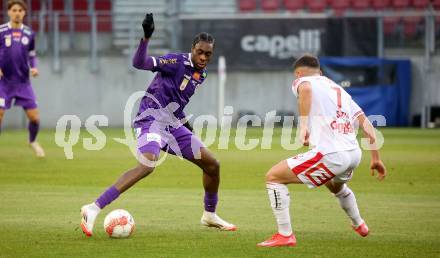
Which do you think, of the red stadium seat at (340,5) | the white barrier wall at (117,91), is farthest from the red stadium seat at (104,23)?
the red stadium seat at (340,5)

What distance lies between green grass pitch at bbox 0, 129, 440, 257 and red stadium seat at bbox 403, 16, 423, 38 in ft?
38.0

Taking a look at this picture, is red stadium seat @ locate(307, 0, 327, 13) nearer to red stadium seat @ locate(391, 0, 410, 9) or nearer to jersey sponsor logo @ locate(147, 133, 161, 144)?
red stadium seat @ locate(391, 0, 410, 9)

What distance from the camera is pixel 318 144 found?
896cm

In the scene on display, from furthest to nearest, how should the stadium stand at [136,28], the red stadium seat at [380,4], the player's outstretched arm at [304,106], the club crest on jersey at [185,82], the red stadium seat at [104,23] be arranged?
the red stadium seat at [380,4] → the red stadium seat at [104,23] → the stadium stand at [136,28] → the club crest on jersey at [185,82] → the player's outstretched arm at [304,106]

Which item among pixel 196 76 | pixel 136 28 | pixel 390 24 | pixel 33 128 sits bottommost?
pixel 33 128

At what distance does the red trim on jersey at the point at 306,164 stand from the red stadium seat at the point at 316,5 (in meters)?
25.5

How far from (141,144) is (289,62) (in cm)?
2178

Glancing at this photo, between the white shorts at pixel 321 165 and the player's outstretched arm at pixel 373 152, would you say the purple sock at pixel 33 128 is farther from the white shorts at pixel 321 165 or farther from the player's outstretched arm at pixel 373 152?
the player's outstretched arm at pixel 373 152

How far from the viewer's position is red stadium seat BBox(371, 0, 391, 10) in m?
33.8

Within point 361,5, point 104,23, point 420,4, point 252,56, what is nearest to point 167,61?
point 252,56

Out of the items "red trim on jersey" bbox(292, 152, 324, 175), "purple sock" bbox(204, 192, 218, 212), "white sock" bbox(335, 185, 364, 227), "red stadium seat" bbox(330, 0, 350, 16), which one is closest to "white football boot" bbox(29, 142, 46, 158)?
"purple sock" bbox(204, 192, 218, 212)

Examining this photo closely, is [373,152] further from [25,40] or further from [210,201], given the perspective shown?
[25,40]

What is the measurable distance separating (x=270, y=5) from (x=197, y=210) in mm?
22929

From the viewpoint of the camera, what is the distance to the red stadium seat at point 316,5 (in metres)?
33.8
